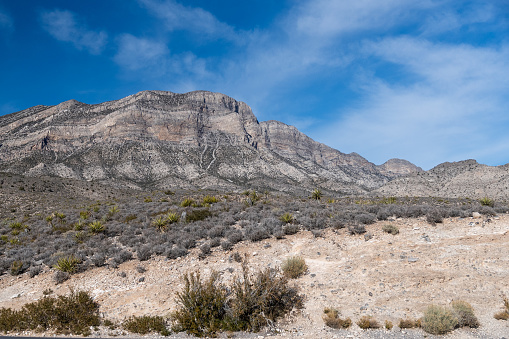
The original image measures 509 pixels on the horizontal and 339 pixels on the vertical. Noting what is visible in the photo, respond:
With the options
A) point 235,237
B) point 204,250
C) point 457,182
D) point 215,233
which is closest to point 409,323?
point 235,237

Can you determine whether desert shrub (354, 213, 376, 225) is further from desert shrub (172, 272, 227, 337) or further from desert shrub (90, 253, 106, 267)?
desert shrub (90, 253, 106, 267)

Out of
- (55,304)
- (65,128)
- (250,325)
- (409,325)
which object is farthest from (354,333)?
(65,128)

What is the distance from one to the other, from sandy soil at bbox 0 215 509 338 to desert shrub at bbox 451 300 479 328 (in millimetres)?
166

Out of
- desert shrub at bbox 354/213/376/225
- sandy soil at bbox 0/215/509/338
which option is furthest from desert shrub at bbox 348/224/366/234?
desert shrub at bbox 354/213/376/225

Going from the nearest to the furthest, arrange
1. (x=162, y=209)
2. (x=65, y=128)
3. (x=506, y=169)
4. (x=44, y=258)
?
(x=44, y=258)
(x=162, y=209)
(x=506, y=169)
(x=65, y=128)

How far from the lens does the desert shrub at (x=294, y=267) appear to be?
10070 millimetres

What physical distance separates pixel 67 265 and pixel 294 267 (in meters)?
9.29

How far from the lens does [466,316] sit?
23.8 feet

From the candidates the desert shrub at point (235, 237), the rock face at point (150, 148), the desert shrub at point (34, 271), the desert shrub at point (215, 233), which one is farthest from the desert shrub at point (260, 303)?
the rock face at point (150, 148)

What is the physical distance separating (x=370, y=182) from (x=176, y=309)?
17627cm

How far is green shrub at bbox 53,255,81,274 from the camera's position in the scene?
11.4m

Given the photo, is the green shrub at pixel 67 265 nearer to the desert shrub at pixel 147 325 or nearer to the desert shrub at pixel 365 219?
the desert shrub at pixel 147 325

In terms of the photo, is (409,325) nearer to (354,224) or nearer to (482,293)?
(482,293)

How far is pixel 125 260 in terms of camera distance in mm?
12188
